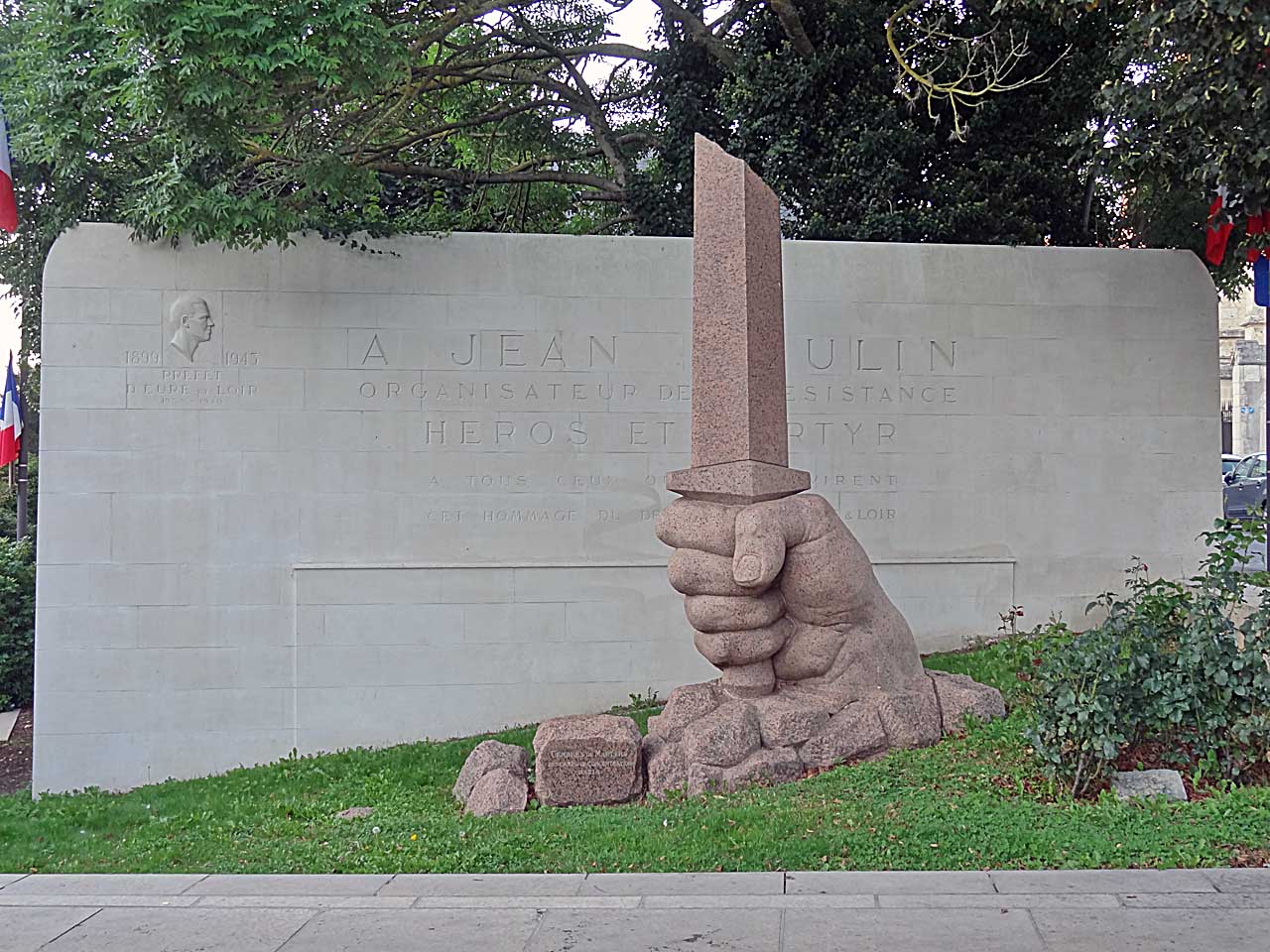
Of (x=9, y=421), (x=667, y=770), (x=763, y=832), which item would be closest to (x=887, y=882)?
(x=763, y=832)

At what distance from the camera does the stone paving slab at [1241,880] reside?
17.3 ft

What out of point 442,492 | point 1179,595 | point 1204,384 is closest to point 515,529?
point 442,492

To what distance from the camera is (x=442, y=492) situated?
35.3ft

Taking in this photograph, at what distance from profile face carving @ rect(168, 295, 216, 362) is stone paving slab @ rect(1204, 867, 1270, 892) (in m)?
8.60

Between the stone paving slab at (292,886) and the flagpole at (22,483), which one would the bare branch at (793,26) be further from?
the flagpole at (22,483)

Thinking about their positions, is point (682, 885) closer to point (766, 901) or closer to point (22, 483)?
point (766, 901)

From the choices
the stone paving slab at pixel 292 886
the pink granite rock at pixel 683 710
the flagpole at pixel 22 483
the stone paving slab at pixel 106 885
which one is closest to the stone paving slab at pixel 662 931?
the stone paving slab at pixel 292 886

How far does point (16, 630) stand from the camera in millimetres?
13719

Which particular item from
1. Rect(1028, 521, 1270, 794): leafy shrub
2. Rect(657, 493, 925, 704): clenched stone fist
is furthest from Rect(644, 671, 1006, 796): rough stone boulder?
Rect(1028, 521, 1270, 794): leafy shrub

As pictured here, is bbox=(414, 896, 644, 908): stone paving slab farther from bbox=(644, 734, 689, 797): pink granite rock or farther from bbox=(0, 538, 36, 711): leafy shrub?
bbox=(0, 538, 36, 711): leafy shrub

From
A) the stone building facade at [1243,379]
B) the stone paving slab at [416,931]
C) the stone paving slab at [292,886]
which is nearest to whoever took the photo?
the stone paving slab at [416,931]

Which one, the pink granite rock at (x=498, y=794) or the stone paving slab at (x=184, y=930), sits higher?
the pink granite rock at (x=498, y=794)

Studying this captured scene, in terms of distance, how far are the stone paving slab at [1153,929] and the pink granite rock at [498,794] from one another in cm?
309

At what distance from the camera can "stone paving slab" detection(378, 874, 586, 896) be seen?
565cm
